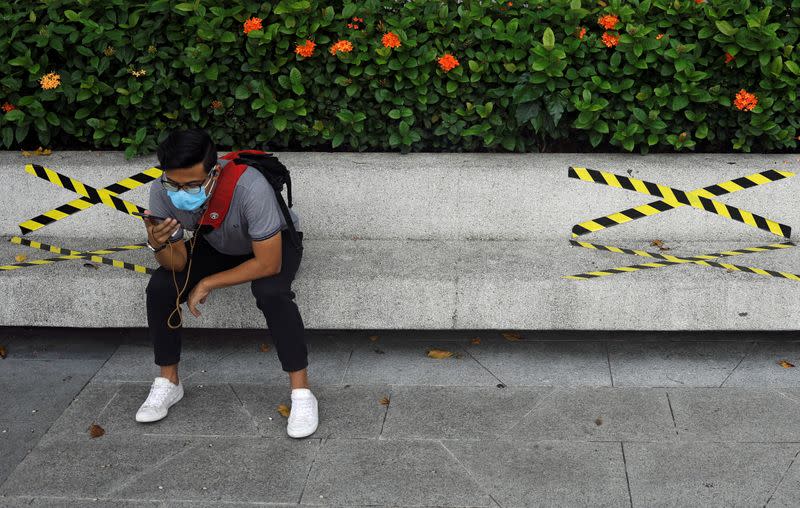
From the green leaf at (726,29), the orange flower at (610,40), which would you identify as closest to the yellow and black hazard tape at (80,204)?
the orange flower at (610,40)

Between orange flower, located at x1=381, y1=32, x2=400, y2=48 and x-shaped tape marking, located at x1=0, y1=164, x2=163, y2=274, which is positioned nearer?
orange flower, located at x1=381, y1=32, x2=400, y2=48

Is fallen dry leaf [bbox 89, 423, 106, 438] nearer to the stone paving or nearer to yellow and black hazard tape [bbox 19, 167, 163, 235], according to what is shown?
the stone paving

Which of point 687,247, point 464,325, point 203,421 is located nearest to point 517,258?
point 464,325

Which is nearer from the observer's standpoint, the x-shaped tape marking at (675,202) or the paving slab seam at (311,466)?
the paving slab seam at (311,466)

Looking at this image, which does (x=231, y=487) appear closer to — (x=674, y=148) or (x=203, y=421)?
(x=203, y=421)

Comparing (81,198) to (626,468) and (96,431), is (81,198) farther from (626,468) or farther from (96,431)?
(626,468)

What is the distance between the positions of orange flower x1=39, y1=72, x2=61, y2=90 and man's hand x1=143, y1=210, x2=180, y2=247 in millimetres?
1688

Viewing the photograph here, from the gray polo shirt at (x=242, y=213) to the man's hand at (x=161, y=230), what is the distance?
0.07 meters

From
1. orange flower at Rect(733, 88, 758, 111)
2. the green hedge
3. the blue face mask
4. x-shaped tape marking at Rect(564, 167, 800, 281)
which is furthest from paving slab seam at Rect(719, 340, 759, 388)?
the blue face mask

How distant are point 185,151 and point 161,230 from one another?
0.38 m

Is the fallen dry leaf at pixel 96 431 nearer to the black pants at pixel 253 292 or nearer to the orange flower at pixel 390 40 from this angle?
the black pants at pixel 253 292

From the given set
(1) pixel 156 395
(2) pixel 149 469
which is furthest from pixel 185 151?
(2) pixel 149 469

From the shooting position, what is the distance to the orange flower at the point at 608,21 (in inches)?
199

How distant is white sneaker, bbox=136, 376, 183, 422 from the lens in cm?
411
